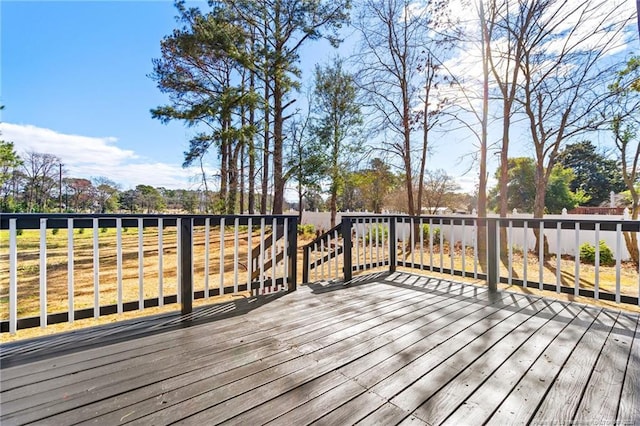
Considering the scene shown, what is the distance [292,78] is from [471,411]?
10.8m

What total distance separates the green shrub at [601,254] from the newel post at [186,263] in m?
8.09

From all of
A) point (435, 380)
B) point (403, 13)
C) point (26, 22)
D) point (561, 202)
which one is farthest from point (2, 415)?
point (561, 202)

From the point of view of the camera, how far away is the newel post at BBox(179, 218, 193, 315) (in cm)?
247

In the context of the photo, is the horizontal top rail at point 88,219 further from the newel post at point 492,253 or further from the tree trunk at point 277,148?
the tree trunk at point 277,148

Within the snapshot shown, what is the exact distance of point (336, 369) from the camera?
1615 mm

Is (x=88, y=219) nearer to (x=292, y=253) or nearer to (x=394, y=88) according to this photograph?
(x=292, y=253)

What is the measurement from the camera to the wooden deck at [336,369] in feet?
4.13

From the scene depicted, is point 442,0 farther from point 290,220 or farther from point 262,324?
point 262,324

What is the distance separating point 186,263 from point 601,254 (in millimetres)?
8743

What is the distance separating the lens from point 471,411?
49.8 inches

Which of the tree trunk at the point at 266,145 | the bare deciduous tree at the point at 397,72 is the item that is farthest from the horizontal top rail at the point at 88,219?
the tree trunk at the point at 266,145

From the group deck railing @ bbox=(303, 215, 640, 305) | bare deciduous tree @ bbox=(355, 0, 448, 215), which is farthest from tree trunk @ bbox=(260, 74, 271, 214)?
deck railing @ bbox=(303, 215, 640, 305)

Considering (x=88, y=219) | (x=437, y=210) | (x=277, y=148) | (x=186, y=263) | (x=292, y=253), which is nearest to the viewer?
(x=88, y=219)

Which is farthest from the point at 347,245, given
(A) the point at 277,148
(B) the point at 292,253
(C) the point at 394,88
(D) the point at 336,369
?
(A) the point at 277,148
